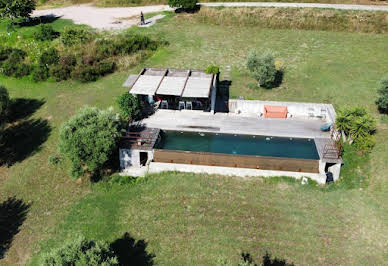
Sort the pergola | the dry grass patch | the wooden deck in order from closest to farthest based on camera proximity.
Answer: the wooden deck, the pergola, the dry grass patch

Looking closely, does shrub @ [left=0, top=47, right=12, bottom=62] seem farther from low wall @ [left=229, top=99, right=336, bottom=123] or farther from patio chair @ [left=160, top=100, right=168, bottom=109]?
low wall @ [left=229, top=99, right=336, bottom=123]

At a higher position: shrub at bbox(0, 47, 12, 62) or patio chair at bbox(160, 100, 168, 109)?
shrub at bbox(0, 47, 12, 62)

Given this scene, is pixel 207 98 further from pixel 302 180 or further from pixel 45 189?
pixel 45 189

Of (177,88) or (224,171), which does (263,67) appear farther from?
(224,171)

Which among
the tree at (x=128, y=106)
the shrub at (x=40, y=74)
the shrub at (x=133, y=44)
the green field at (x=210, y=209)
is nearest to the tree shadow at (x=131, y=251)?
the green field at (x=210, y=209)

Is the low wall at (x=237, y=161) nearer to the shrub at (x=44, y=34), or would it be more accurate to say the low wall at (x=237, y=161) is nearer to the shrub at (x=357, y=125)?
the shrub at (x=357, y=125)

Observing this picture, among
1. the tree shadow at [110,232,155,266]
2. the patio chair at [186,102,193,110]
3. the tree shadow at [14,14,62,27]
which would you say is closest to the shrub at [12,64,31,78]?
the tree shadow at [14,14,62,27]
